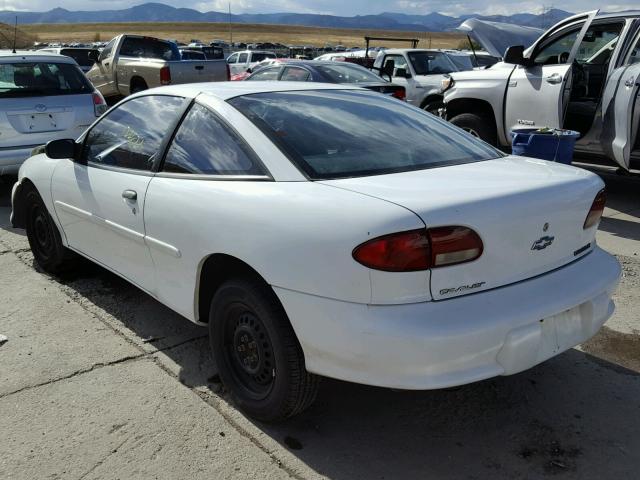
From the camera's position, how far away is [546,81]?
23.5ft

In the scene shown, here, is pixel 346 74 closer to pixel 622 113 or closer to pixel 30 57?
pixel 30 57

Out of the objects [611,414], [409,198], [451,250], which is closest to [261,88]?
[409,198]

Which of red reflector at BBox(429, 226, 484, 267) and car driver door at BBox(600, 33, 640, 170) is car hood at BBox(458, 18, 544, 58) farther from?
red reflector at BBox(429, 226, 484, 267)

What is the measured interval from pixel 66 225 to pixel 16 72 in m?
3.93

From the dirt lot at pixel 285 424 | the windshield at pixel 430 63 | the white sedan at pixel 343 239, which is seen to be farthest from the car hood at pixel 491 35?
the dirt lot at pixel 285 424

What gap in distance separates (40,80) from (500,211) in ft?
21.9

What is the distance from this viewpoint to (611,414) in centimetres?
291

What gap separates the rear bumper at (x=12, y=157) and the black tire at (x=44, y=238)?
2.29 meters

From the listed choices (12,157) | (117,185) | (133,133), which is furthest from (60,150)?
(12,157)

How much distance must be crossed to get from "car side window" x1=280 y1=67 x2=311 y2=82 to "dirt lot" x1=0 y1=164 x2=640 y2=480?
24.2ft

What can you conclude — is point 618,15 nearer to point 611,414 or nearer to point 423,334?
point 611,414

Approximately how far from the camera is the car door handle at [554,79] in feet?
23.0

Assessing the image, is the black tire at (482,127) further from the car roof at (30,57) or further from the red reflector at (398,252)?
the red reflector at (398,252)

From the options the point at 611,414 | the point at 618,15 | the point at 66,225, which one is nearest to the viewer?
the point at 611,414
